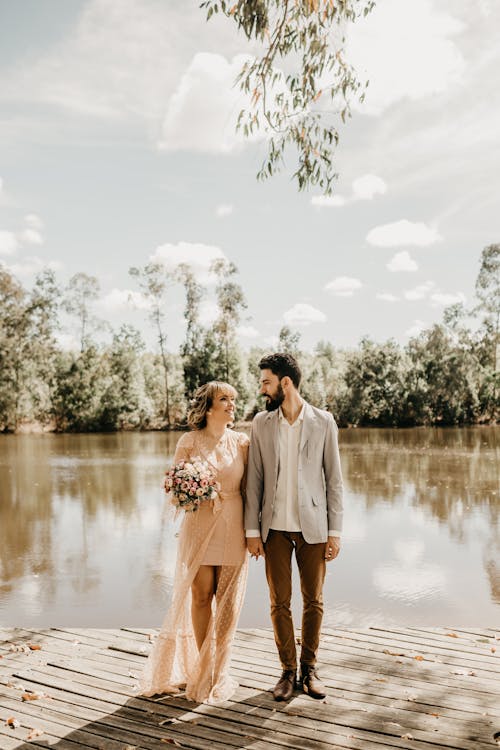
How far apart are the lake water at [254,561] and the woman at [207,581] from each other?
0.71 m

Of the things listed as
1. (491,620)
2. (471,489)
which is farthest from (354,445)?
(491,620)

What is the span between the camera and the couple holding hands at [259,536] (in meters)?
3.62

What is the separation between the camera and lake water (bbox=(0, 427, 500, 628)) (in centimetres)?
681

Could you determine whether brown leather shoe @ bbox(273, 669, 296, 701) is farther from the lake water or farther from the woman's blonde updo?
the woman's blonde updo

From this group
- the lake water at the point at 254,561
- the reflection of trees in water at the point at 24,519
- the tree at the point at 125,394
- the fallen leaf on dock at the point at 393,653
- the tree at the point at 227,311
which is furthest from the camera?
the tree at the point at 227,311

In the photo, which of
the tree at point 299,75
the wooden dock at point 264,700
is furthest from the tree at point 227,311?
the wooden dock at point 264,700

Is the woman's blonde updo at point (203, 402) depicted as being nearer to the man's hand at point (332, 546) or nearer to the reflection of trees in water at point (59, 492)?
the man's hand at point (332, 546)

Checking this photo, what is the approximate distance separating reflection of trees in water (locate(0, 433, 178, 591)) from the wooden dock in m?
3.86

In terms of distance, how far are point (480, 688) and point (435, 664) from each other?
0.40 metres

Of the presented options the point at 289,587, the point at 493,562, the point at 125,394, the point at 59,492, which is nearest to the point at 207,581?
the point at 289,587

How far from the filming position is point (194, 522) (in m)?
3.69

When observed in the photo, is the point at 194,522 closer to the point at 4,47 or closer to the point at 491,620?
the point at 491,620

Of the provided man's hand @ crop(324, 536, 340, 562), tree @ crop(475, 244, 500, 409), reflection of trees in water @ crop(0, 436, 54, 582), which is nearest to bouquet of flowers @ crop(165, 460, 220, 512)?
man's hand @ crop(324, 536, 340, 562)

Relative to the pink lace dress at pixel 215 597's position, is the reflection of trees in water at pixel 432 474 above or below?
below
